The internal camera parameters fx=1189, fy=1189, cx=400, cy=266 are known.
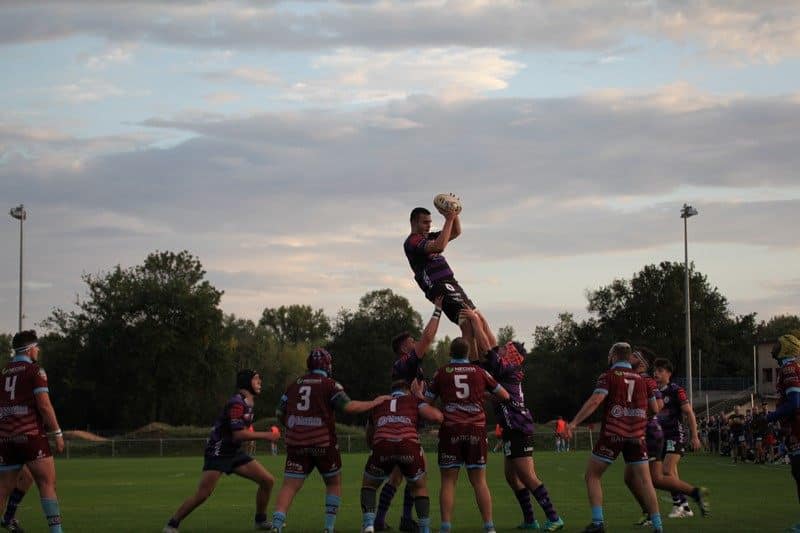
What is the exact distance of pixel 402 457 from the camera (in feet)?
47.5

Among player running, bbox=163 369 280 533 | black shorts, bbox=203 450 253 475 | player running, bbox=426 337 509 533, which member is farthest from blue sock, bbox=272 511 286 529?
player running, bbox=426 337 509 533

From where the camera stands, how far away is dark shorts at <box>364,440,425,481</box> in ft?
47.5

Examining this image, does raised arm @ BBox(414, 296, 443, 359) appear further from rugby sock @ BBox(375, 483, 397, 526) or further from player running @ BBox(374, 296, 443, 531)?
rugby sock @ BBox(375, 483, 397, 526)

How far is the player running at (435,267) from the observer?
49.8 feet

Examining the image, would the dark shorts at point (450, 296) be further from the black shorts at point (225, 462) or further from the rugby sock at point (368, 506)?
the black shorts at point (225, 462)

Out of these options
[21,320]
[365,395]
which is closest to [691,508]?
[21,320]

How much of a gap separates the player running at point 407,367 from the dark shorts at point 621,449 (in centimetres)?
232

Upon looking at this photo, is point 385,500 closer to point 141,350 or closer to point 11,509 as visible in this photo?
point 11,509

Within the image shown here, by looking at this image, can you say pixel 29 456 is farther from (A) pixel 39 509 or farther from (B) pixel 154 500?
(B) pixel 154 500

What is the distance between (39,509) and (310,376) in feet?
29.9

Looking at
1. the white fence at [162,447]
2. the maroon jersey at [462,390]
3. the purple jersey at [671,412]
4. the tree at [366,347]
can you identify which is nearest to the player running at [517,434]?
the maroon jersey at [462,390]

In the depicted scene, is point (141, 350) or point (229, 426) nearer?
point (229, 426)

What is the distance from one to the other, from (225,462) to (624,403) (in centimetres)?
528

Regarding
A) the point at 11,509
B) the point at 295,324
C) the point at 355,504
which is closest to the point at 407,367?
the point at 11,509
